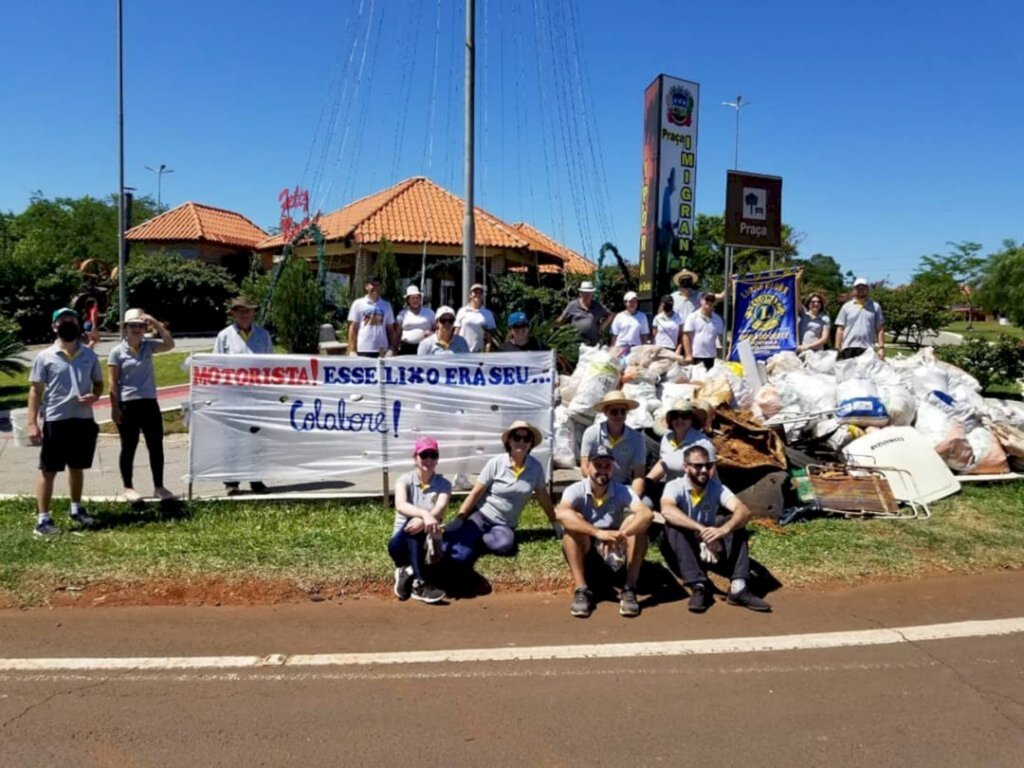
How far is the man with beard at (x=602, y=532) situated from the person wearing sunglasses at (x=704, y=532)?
0.29 m

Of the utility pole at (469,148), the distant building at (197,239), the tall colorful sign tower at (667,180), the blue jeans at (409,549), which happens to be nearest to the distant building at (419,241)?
the tall colorful sign tower at (667,180)

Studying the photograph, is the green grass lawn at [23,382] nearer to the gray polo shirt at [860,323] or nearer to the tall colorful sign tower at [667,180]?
the tall colorful sign tower at [667,180]

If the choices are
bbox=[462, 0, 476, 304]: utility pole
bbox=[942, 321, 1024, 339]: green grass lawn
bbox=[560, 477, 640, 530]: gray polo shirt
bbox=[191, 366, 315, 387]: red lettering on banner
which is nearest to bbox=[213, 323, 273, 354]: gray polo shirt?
bbox=[191, 366, 315, 387]: red lettering on banner

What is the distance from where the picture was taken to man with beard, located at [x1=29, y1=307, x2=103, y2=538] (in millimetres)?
6133

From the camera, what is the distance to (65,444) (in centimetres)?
618

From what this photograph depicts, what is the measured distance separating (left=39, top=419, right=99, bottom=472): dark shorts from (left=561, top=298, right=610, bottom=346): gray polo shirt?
6232 mm

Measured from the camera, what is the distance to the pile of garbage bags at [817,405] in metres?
7.91

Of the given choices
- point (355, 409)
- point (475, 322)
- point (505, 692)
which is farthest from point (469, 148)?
point (505, 692)

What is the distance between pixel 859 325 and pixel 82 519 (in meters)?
9.40

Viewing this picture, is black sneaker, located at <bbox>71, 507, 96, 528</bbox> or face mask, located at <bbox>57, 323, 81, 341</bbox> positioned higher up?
face mask, located at <bbox>57, 323, 81, 341</bbox>

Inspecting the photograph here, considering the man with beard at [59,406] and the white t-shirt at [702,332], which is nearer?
the man with beard at [59,406]

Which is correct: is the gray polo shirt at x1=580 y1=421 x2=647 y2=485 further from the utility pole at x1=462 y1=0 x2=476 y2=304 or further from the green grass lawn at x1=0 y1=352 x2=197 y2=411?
the green grass lawn at x1=0 y1=352 x2=197 y2=411

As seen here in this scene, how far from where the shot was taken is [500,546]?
18.7ft

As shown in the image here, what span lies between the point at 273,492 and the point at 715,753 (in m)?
5.16
